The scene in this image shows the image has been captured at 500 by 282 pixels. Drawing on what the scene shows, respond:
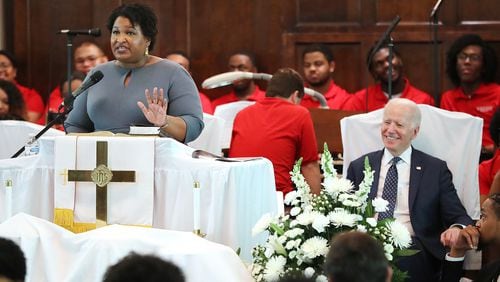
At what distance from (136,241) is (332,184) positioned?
2.83 feet

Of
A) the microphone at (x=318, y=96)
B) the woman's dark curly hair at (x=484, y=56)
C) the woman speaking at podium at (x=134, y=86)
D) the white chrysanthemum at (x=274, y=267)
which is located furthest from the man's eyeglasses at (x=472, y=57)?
the white chrysanthemum at (x=274, y=267)

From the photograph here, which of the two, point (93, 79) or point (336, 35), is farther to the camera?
point (336, 35)

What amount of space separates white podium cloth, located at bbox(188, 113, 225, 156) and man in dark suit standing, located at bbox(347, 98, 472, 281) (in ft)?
3.93

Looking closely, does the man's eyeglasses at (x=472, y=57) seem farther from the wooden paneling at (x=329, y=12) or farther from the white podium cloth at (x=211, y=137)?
the white podium cloth at (x=211, y=137)

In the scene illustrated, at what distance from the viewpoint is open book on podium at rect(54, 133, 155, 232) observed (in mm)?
4410

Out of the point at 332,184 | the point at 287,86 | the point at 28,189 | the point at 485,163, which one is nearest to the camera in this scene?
the point at 332,184

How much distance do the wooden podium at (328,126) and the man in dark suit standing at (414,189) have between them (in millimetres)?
1380

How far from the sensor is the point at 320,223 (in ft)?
13.5

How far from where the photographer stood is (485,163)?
20.4ft

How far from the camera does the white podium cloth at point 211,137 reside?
6.49 meters

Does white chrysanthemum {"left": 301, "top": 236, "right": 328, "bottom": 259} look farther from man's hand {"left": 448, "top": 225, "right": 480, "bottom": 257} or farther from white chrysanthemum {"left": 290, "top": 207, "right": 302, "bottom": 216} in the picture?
man's hand {"left": 448, "top": 225, "right": 480, "bottom": 257}

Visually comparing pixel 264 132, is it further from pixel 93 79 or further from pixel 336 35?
pixel 336 35

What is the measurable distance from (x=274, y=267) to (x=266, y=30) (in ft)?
17.3

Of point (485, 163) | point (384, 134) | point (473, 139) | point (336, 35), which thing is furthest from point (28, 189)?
point (336, 35)
